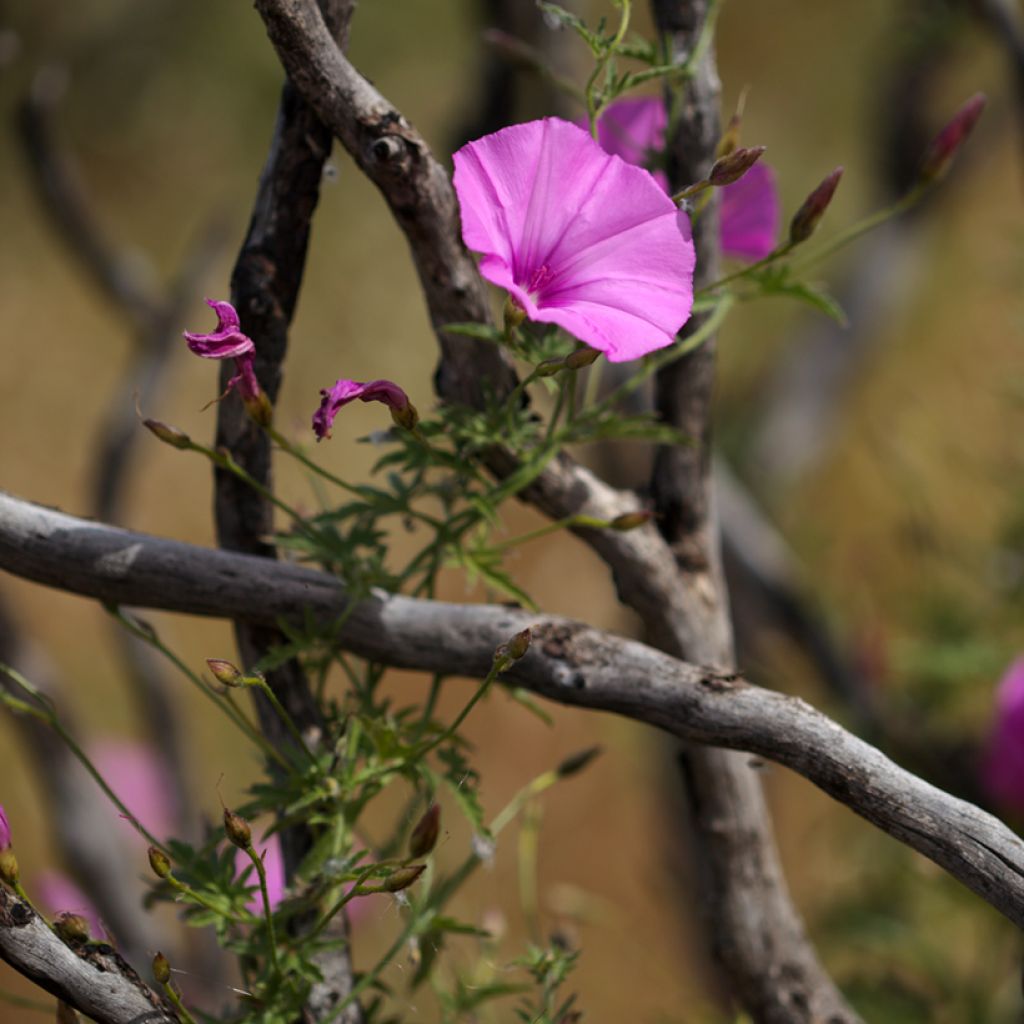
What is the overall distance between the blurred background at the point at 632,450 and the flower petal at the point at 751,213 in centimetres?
20

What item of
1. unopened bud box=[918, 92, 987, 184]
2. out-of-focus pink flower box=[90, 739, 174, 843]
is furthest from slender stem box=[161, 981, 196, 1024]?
out-of-focus pink flower box=[90, 739, 174, 843]

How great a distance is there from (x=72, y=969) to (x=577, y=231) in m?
0.31

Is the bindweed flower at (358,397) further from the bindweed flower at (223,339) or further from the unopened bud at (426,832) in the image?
the unopened bud at (426,832)

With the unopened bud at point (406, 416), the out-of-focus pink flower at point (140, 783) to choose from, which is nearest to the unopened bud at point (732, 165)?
the unopened bud at point (406, 416)

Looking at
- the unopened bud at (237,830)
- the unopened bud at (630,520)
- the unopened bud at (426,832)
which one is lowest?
the unopened bud at (237,830)

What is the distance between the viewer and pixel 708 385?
58 cm

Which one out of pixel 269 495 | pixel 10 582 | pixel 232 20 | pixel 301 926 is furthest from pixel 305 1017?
pixel 232 20

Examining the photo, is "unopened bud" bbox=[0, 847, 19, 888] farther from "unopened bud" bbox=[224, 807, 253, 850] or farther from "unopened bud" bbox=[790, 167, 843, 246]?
"unopened bud" bbox=[790, 167, 843, 246]

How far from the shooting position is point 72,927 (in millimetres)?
401

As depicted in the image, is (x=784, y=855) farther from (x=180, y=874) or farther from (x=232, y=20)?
(x=232, y=20)

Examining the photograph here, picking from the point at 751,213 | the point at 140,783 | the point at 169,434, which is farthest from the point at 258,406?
the point at 140,783

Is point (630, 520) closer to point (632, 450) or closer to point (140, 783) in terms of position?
point (632, 450)

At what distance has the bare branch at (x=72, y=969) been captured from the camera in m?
0.39

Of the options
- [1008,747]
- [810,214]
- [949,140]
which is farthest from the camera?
[1008,747]
